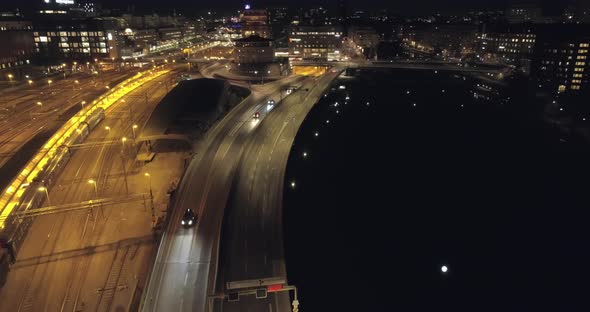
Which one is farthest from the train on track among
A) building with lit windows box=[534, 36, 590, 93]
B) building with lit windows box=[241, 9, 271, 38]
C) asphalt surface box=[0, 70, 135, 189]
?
building with lit windows box=[241, 9, 271, 38]

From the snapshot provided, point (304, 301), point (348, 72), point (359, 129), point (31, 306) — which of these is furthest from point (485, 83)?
point (31, 306)

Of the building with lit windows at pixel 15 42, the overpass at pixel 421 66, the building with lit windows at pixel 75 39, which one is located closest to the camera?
the building with lit windows at pixel 15 42

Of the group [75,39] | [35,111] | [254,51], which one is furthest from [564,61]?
[75,39]

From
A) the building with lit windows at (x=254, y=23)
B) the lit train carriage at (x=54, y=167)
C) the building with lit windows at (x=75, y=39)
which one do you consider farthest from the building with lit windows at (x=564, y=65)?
the building with lit windows at (x=75, y=39)

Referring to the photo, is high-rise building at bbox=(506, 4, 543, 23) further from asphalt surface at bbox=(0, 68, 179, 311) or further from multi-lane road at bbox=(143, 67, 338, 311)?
asphalt surface at bbox=(0, 68, 179, 311)

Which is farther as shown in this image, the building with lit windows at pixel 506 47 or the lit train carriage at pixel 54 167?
the building with lit windows at pixel 506 47

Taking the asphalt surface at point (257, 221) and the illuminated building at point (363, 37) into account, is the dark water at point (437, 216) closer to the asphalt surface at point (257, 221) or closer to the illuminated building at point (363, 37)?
the asphalt surface at point (257, 221)

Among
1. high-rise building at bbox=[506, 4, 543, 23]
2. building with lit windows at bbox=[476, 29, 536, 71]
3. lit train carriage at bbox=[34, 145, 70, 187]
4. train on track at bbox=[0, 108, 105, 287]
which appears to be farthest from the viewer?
high-rise building at bbox=[506, 4, 543, 23]

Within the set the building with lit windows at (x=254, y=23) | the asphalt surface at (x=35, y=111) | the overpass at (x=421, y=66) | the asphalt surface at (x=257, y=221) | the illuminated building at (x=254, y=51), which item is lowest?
the asphalt surface at (x=257, y=221)
